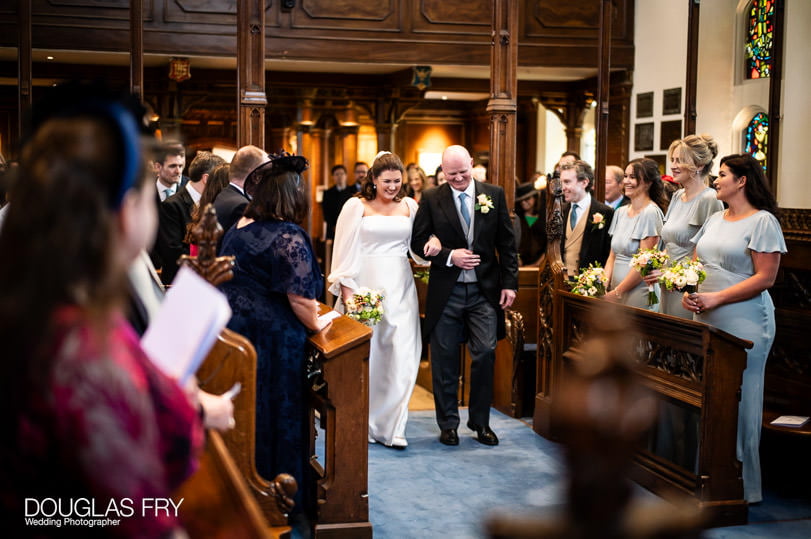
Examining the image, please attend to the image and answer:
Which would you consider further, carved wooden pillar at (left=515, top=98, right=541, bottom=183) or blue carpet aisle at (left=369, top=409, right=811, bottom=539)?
carved wooden pillar at (left=515, top=98, right=541, bottom=183)

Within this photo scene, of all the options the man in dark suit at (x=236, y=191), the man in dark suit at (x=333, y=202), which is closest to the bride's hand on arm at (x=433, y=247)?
the man in dark suit at (x=236, y=191)

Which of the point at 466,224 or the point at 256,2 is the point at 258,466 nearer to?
the point at 466,224

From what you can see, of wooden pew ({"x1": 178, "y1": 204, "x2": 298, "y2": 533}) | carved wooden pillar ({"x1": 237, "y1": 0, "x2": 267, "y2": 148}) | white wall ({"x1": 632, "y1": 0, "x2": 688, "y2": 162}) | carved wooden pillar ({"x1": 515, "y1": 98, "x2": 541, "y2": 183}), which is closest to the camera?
wooden pew ({"x1": 178, "y1": 204, "x2": 298, "y2": 533})

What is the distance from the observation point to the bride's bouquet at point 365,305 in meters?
5.36

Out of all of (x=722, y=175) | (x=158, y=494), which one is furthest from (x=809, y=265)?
(x=158, y=494)

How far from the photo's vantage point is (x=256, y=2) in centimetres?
622

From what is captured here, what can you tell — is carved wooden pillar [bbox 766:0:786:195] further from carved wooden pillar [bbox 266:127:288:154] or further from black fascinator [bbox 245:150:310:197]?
carved wooden pillar [bbox 266:127:288:154]

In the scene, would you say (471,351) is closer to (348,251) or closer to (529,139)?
(348,251)

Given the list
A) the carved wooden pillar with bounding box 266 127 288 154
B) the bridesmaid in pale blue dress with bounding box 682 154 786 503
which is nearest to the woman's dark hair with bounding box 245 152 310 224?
the bridesmaid in pale blue dress with bounding box 682 154 786 503

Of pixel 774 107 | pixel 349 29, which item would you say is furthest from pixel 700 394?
pixel 349 29

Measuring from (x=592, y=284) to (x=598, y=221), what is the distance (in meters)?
0.74

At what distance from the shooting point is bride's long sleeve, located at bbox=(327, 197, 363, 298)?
18.7ft

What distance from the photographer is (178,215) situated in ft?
18.7

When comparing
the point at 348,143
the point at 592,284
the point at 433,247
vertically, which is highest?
the point at 348,143
